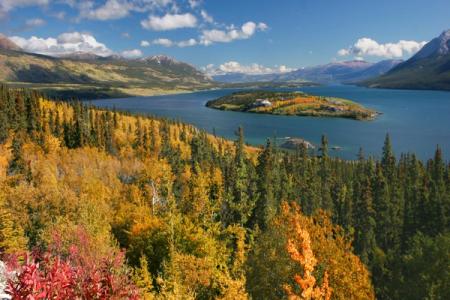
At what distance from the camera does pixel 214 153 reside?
646 ft

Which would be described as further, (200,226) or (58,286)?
(200,226)

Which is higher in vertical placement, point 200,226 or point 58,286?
point 58,286

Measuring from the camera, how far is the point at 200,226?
7169 cm

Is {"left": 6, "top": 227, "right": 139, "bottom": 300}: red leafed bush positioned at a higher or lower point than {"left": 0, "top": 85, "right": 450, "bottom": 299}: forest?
higher

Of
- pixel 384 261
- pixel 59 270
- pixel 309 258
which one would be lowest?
pixel 384 261

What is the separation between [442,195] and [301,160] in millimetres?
68759

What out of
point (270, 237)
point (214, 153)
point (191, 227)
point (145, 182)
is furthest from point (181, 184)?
point (270, 237)

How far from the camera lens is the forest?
30.8 meters

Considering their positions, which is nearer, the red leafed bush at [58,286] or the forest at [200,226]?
the red leafed bush at [58,286]

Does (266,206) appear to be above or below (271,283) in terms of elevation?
below

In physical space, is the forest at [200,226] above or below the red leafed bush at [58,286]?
below

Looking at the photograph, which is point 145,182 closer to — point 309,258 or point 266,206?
point 266,206

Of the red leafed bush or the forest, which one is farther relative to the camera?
the forest

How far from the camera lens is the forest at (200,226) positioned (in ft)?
101
